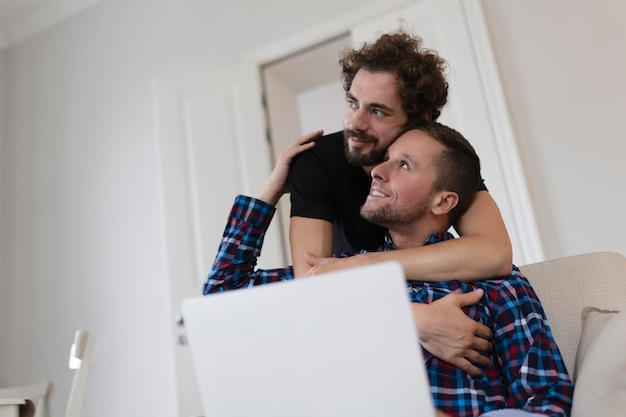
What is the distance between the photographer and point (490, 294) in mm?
1167

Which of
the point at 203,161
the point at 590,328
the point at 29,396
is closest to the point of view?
the point at 590,328

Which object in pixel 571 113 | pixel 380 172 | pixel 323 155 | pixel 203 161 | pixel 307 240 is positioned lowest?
pixel 307 240

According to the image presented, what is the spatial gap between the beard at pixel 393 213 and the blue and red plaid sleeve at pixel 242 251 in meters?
0.32

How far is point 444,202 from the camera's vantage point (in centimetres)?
133

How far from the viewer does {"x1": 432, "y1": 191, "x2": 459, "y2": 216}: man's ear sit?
1.32 meters

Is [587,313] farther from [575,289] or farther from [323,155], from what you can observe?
[323,155]

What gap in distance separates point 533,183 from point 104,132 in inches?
100

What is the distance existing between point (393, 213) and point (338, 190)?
28cm

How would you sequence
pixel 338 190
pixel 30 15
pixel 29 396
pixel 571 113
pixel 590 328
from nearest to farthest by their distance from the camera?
pixel 590 328 → pixel 338 190 → pixel 29 396 → pixel 571 113 → pixel 30 15

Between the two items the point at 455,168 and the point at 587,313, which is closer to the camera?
the point at 587,313

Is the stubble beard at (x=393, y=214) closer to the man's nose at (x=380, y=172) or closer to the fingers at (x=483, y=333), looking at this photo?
the man's nose at (x=380, y=172)

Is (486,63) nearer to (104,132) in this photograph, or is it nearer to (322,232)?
(322,232)

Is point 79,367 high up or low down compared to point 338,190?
down

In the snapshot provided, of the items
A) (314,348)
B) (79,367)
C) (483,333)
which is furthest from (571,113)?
(314,348)
